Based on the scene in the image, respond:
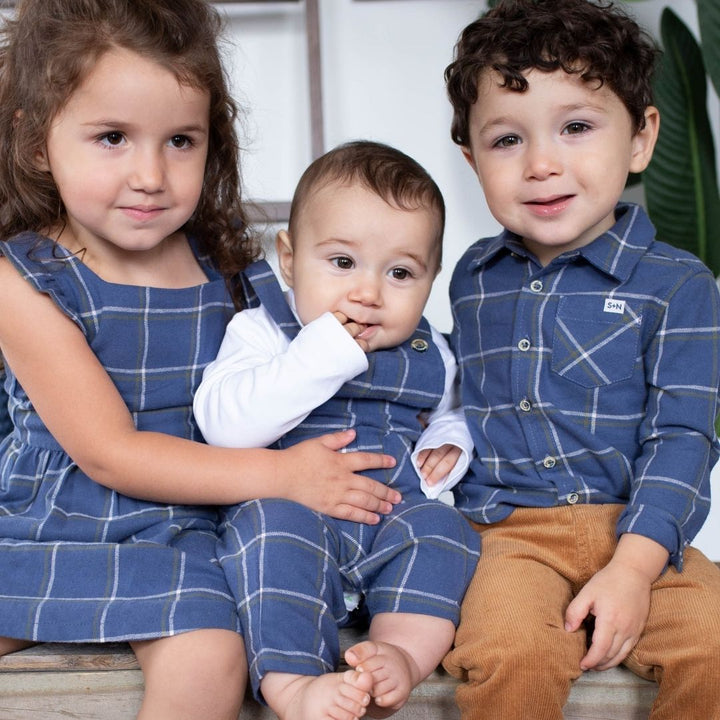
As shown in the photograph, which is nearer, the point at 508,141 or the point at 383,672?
the point at 383,672

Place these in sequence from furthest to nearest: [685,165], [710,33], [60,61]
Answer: [685,165], [710,33], [60,61]

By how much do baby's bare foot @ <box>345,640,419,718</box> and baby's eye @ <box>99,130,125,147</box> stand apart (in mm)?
689

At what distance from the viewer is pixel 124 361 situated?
4.53ft

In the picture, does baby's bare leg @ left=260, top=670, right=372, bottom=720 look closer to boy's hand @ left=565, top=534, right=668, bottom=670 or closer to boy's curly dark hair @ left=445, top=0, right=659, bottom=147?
boy's hand @ left=565, top=534, right=668, bottom=670

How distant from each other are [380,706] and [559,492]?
398mm

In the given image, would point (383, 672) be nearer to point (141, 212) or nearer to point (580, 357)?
point (580, 357)

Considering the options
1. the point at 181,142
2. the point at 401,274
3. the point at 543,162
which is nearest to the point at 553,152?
the point at 543,162

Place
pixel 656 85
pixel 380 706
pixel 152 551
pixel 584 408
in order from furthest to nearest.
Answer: pixel 656 85
pixel 584 408
pixel 152 551
pixel 380 706

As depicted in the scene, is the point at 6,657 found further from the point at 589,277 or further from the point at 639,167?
the point at 639,167

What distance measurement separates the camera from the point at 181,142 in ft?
4.52

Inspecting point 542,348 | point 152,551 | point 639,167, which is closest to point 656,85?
point 639,167

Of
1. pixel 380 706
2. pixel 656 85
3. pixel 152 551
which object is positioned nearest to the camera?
pixel 380 706

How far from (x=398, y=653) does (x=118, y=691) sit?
1.16 feet

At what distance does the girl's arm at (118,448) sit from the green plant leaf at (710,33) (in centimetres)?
122
